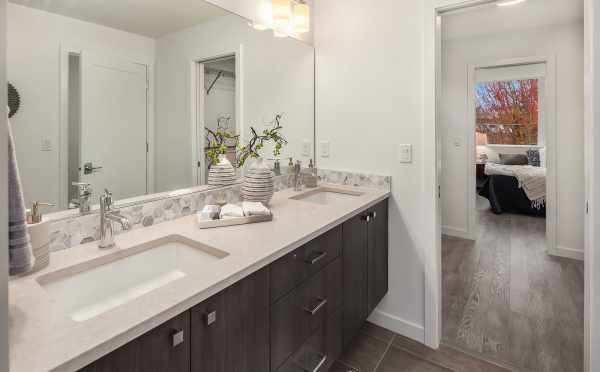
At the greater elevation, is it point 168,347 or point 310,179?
point 310,179

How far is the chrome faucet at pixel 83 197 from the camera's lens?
1189 mm

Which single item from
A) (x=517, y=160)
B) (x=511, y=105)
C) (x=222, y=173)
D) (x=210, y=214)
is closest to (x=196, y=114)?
(x=222, y=173)

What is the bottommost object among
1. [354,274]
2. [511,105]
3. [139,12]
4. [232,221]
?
[354,274]

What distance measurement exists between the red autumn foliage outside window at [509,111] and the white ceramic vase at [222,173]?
269 inches

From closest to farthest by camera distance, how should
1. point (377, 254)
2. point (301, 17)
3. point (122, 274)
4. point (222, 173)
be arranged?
point (122, 274), point (222, 173), point (377, 254), point (301, 17)

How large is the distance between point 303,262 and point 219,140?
88 cm

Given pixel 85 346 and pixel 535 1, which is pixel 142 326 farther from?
pixel 535 1

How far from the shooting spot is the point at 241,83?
1955 mm

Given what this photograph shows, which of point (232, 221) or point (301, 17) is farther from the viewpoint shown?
point (301, 17)

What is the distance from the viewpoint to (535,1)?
2.97 m

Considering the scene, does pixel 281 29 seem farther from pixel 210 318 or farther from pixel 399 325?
pixel 399 325

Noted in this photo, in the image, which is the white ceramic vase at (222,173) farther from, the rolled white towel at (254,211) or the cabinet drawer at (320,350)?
the cabinet drawer at (320,350)

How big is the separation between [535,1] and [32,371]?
3993 mm

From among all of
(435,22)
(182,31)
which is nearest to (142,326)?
(182,31)
